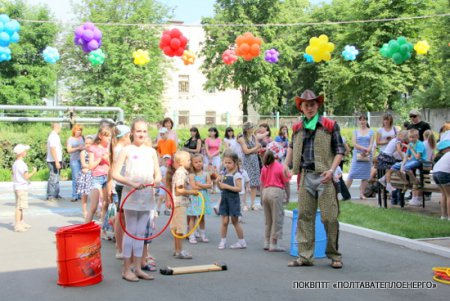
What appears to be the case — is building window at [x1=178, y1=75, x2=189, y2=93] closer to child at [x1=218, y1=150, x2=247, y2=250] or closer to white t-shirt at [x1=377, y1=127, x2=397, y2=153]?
white t-shirt at [x1=377, y1=127, x2=397, y2=153]

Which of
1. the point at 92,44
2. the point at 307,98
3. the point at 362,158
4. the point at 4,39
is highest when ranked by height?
the point at 92,44

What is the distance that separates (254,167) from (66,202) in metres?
5.01

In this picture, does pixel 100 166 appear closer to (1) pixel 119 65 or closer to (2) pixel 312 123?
(2) pixel 312 123

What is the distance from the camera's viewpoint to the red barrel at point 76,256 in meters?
6.49

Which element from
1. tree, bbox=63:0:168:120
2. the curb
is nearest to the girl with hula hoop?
the curb

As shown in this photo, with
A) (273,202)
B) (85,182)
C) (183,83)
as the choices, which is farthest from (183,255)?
(183,83)

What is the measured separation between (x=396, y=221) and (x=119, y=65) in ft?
114

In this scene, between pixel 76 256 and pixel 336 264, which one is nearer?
pixel 76 256

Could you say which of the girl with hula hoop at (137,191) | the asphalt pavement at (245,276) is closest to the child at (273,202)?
the asphalt pavement at (245,276)

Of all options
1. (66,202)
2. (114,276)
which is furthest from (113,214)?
(66,202)

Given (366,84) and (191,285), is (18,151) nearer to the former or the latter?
(191,285)

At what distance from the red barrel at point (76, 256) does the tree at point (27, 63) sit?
3440 centimetres

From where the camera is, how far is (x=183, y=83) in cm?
5884

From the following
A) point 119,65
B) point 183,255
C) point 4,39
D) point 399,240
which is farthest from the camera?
point 119,65
